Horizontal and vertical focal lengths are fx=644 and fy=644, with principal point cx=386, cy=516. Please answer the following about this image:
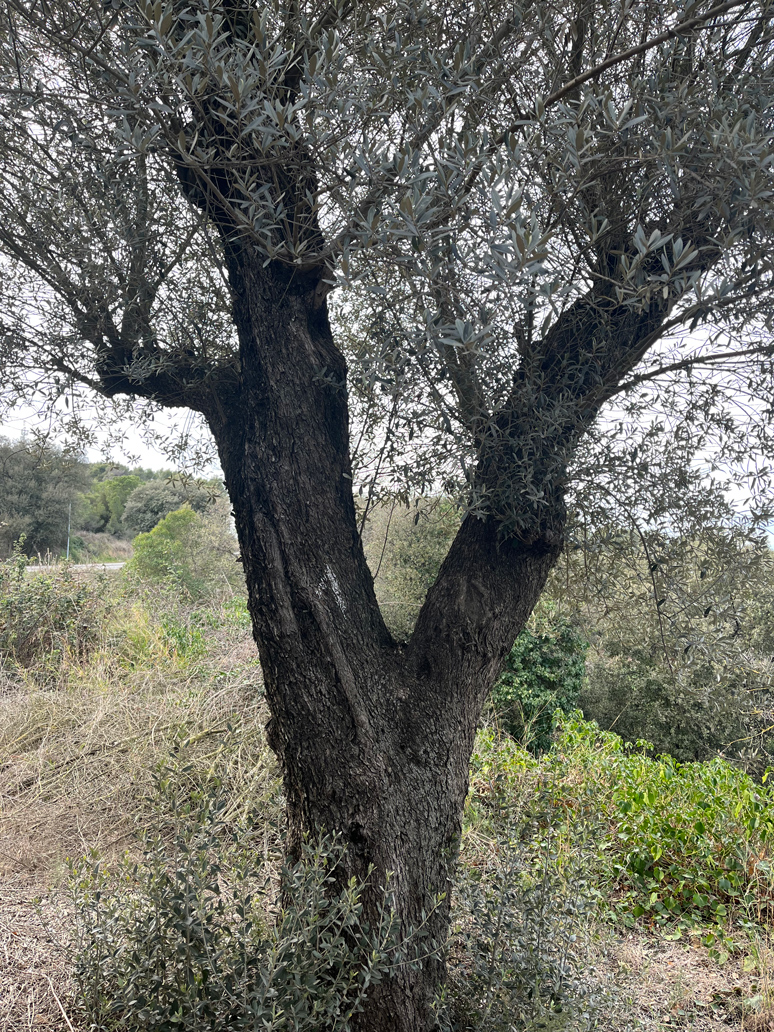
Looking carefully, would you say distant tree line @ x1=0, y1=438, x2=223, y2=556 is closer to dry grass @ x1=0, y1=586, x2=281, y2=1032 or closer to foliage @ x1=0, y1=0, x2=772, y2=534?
dry grass @ x1=0, y1=586, x2=281, y2=1032

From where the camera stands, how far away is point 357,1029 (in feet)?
7.22

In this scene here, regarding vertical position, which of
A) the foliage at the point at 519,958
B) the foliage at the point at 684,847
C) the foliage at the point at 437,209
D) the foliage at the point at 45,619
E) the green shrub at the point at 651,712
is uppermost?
the foliage at the point at 437,209

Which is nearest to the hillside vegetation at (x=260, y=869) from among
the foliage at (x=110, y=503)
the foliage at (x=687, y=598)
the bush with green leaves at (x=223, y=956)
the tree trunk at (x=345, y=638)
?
the bush with green leaves at (x=223, y=956)

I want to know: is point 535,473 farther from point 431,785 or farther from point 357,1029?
point 357,1029

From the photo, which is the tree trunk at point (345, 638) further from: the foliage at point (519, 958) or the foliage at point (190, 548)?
the foliage at point (190, 548)

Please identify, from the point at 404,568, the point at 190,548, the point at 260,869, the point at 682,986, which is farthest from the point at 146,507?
the point at 682,986

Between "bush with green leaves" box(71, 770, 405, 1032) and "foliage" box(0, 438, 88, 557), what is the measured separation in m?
17.1

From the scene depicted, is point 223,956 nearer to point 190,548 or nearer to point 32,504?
point 190,548

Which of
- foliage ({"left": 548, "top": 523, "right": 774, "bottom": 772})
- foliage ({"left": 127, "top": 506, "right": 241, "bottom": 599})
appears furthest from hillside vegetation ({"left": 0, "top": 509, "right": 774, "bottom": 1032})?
foliage ({"left": 127, "top": 506, "right": 241, "bottom": 599})

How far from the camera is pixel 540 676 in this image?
29.7ft

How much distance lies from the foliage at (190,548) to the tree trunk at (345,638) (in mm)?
11669

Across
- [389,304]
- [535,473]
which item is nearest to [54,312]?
[389,304]

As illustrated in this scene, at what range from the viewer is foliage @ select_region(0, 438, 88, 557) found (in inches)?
715

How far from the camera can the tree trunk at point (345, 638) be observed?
2.29m
